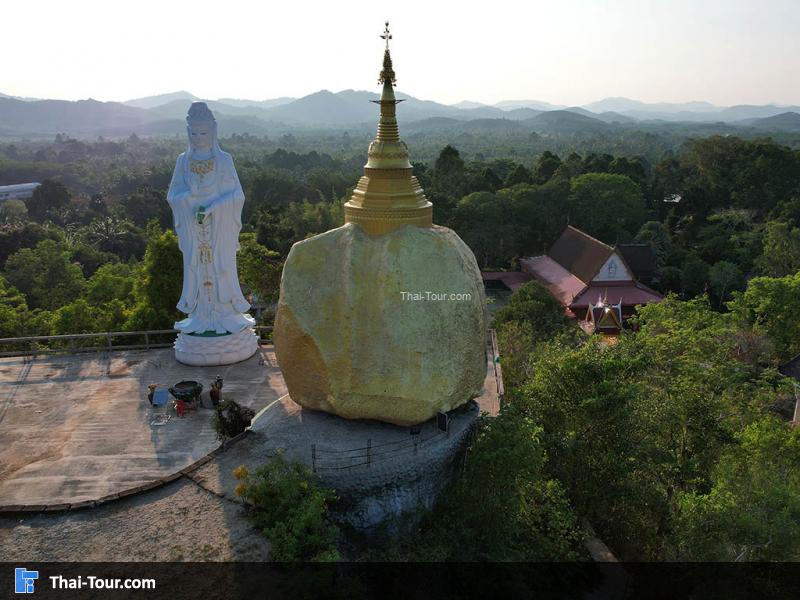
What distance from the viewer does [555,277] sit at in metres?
36.6

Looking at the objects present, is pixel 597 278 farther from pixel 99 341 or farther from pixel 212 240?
pixel 99 341

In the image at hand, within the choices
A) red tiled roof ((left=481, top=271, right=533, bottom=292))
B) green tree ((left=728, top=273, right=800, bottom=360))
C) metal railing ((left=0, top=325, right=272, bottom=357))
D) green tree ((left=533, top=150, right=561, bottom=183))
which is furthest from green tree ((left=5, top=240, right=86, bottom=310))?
green tree ((left=533, top=150, right=561, bottom=183))

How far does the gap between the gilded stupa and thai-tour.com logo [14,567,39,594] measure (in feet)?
17.9

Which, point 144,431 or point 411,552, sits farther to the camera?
point 144,431

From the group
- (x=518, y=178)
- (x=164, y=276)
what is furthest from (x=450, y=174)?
(x=164, y=276)

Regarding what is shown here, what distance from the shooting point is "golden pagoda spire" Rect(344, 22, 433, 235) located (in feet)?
40.0

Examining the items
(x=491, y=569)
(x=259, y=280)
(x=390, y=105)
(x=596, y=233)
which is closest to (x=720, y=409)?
(x=491, y=569)

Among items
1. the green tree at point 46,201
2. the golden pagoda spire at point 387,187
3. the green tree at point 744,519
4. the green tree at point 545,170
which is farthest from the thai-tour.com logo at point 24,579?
the green tree at point 46,201

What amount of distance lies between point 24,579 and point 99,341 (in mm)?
12563

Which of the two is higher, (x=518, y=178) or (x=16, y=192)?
(x=518, y=178)

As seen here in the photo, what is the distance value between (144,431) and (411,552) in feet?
23.5

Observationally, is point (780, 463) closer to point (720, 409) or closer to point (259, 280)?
point (720, 409)

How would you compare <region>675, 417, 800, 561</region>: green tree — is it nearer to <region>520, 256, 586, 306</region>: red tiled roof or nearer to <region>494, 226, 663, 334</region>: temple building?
<region>494, 226, 663, 334</region>: temple building

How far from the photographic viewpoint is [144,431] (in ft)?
45.0
